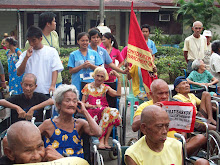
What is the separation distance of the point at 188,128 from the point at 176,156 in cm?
96

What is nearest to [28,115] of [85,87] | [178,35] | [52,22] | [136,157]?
[85,87]

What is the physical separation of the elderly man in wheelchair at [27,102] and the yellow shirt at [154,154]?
2242mm

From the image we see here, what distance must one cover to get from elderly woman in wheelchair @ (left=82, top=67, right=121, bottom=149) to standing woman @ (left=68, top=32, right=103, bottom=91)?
0.54 meters

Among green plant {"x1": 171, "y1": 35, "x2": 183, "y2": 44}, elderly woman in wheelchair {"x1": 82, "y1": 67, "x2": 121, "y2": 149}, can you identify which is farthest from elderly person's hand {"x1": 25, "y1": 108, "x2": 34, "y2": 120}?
green plant {"x1": 171, "y1": 35, "x2": 183, "y2": 44}

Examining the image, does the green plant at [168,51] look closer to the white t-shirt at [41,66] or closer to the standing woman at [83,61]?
the standing woman at [83,61]

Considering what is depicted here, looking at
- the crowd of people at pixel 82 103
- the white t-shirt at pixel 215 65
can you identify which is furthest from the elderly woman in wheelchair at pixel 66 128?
the white t-shirt at pixel 215 65

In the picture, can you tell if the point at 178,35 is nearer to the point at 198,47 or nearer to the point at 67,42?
the point at 67,42

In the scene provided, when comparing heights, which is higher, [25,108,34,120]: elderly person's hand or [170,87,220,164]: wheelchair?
[25,108,34,120]: elderly person's hand

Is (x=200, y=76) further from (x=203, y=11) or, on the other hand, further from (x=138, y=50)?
(x=203, y=11)

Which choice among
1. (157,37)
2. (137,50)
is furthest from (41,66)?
(157,37)

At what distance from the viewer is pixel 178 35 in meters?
24.4

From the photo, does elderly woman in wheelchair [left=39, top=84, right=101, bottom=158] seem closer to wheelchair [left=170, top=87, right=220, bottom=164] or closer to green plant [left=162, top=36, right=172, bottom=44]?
wheelchair [left=170, top=87, right=220, bottom=164]

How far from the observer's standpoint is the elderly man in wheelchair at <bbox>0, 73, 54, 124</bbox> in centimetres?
530

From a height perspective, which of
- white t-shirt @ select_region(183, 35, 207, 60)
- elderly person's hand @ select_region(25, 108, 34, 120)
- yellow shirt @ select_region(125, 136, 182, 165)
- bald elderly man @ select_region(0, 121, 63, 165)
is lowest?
elderly person's hand @ select_region(25, 108, 34, 120)
